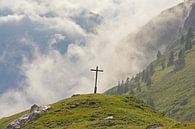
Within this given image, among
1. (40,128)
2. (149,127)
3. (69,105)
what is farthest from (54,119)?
(149,127)

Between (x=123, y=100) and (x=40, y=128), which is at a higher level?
(x=123, y=100)

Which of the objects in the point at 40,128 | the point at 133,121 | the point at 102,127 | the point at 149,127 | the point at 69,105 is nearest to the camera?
the point at 149,127

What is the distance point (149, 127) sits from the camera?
6362 centimetres

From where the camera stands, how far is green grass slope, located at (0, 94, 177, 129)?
76.9 metres

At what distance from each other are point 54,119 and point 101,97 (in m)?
16.5

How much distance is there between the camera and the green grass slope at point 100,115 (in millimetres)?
76938

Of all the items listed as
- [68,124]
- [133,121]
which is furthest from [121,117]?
[68,124]

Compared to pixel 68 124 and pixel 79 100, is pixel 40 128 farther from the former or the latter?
pixel 79 100

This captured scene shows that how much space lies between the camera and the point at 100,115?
286ft

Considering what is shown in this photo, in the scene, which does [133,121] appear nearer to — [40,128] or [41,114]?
[40,128]

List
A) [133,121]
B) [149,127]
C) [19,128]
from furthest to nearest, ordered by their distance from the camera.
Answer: [19,128] < [133,121] < [149,127]

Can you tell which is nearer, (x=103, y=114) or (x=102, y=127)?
(x=102, y=127)

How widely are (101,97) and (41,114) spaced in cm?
1394

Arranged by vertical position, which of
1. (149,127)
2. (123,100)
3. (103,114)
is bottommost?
(149,127)
